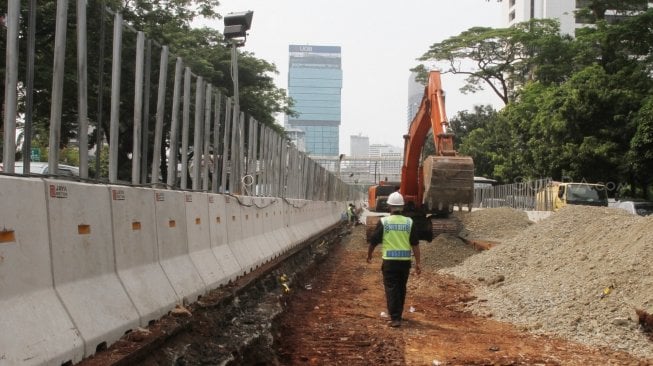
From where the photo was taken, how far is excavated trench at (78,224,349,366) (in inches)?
205

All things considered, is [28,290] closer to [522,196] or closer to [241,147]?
[241,147]

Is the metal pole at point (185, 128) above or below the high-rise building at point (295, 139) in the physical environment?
below

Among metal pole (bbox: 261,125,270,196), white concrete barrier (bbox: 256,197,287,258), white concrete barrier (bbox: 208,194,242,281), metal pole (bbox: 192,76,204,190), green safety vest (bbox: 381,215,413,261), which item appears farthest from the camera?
metal pole (bbox: 261,125,270,196)

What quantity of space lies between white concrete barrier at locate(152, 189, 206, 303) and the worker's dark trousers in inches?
100

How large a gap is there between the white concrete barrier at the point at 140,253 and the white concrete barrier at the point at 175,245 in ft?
0.58

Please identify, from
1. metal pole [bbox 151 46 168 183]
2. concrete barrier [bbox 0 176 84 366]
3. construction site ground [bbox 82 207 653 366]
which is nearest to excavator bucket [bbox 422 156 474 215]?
construction site ground [bbox 82 207 653 366]

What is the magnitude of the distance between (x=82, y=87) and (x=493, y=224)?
21.3 meters

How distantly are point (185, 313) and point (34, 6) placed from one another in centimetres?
314

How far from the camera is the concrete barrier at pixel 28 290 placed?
3.96 meters

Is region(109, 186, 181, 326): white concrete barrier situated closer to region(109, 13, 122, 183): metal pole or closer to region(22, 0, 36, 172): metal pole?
region(109, 13, 122, 183): metal pole

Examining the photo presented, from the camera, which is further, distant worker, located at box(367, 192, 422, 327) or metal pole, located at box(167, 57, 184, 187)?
distant worker, located at box(367, 192, 422, 327)

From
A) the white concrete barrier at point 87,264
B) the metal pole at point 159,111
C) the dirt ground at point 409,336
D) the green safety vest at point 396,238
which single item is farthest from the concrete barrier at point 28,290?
the green safety vest at point 396,238

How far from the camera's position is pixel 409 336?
8367 millimetres

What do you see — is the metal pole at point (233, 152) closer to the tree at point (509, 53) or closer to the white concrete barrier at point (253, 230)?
the white concrete barrier at point (253, 230)
